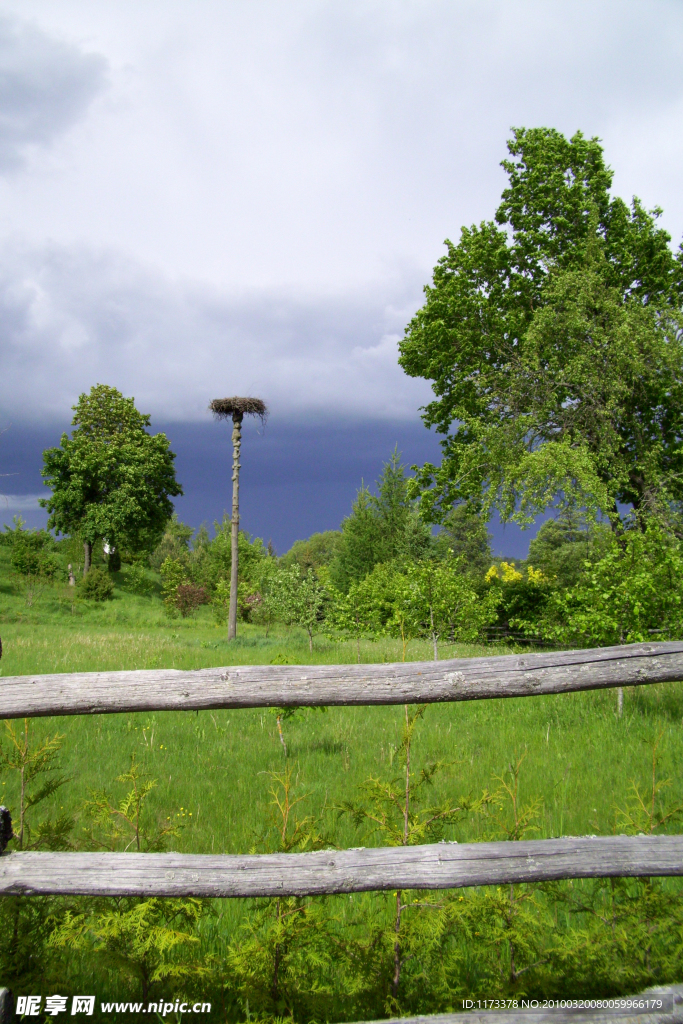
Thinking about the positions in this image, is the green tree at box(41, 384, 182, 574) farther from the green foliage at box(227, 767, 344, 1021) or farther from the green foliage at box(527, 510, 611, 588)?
the green foliage at box(227, 767, 344, 1021)

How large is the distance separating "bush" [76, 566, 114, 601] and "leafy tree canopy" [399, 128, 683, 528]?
2130 centimetres

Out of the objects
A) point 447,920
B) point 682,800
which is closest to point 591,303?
point 682,800

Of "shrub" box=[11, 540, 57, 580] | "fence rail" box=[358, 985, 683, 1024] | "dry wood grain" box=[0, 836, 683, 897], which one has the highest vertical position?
"shrub" box=[11, 540, 57, 580]

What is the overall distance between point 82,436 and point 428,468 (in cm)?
2547

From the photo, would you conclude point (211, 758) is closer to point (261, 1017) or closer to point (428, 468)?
point (261, 1017)

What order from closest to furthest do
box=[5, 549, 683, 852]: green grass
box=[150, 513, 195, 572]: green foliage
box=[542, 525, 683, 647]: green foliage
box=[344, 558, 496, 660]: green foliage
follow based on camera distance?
box=[5, 549, 683, 852]: green grass < box=[542, 525, 683, 647]: green foliage < box=[344, 558, 496, 660]: green foliage < box=[150, 513, 195, 572]: green foliage

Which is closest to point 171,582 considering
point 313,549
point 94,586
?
point 94,586

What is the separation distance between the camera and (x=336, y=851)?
228 cm

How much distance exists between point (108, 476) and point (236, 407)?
19342 millimetres

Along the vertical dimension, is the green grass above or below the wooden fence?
below

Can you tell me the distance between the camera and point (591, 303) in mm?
16219

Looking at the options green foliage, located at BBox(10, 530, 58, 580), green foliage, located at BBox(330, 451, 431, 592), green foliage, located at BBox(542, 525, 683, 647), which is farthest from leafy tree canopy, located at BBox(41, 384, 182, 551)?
green foliage, located at BBox(542, 525, 683, 647)

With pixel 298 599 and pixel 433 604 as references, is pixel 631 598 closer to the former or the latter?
pixel 433 604

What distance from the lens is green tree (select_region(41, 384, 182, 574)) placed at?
3500cm
